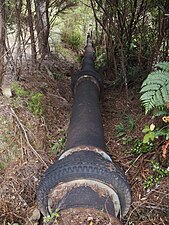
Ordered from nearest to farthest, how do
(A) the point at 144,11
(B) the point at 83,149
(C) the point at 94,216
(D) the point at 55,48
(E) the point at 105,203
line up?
(C) the point at 94,216
(E) the point at 105,203
(B) the point at 83,149
(A) the point at 144,11
(D) the point at 55,48

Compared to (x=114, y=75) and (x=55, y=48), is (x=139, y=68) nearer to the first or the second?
(x=114, y=75)

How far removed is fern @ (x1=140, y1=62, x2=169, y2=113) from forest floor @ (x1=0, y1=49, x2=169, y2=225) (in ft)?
2.51

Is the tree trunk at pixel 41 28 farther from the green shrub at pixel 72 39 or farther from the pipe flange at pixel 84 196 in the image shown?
the pipe flange at pixel 84 196

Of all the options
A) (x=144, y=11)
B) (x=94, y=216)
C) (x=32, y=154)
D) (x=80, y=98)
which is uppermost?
(x=144, y=11)

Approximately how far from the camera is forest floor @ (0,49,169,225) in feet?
9.94

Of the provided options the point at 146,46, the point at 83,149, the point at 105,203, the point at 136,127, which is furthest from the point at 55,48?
the point at 105,203

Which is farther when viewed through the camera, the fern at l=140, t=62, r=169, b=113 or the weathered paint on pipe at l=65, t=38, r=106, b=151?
the weathered paint on pipe at l=65, t=38, r=106, b=151

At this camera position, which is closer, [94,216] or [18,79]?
[94,216]

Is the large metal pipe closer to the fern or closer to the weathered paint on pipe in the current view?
the weathered paint on pipe

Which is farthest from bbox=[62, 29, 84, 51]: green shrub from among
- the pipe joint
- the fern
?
the fern

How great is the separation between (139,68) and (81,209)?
368 cm

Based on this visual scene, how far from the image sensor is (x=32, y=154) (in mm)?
3578

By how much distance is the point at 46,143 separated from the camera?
389 centimetres

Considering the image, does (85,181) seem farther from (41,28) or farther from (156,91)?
(41,28)
